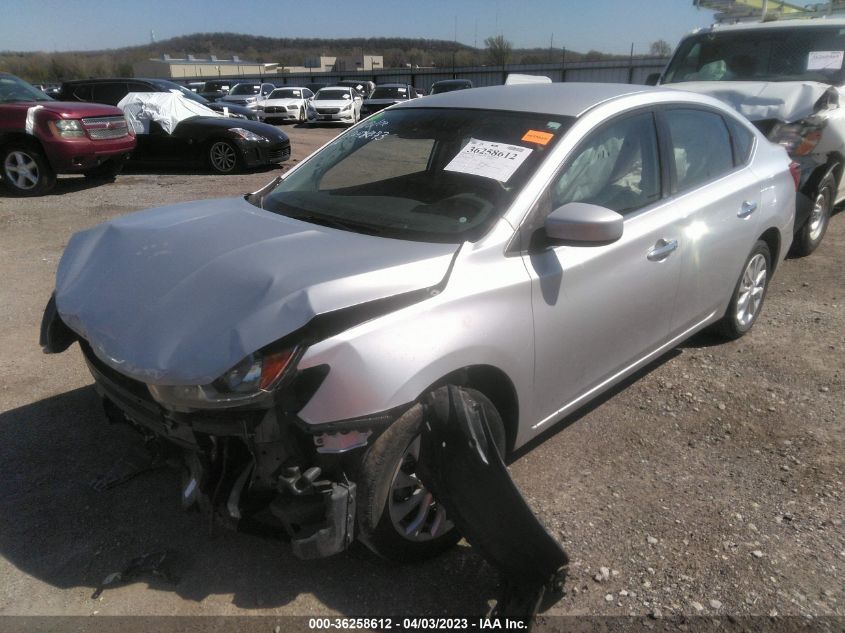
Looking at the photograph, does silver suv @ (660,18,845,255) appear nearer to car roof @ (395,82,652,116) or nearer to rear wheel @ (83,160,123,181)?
car roof @ (395,82,652,116)

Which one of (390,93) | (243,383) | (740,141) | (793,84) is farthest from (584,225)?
(390,93)

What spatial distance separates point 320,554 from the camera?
2.16 metres

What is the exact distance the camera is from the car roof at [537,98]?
3.22 metres

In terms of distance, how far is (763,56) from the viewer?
7.53 m

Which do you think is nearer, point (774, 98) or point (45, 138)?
point (774, 98)

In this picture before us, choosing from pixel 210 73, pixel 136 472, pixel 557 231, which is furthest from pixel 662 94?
pixel 210 73

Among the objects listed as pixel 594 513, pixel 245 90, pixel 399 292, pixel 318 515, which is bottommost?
pixel 594 513

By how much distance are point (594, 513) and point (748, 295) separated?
7.89 ft

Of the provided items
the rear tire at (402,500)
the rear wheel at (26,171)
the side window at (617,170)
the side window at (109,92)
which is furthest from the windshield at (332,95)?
the rear tire at (402,500)

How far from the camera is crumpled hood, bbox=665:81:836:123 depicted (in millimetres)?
6457

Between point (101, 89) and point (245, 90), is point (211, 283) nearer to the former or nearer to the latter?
point (101, 89)

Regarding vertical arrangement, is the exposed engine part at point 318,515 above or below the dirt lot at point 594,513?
above

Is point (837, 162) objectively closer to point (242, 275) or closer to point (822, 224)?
point (822, 224)

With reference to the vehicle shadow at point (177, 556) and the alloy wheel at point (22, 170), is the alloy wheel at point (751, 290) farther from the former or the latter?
the alloy wheel at point (22, 170)
